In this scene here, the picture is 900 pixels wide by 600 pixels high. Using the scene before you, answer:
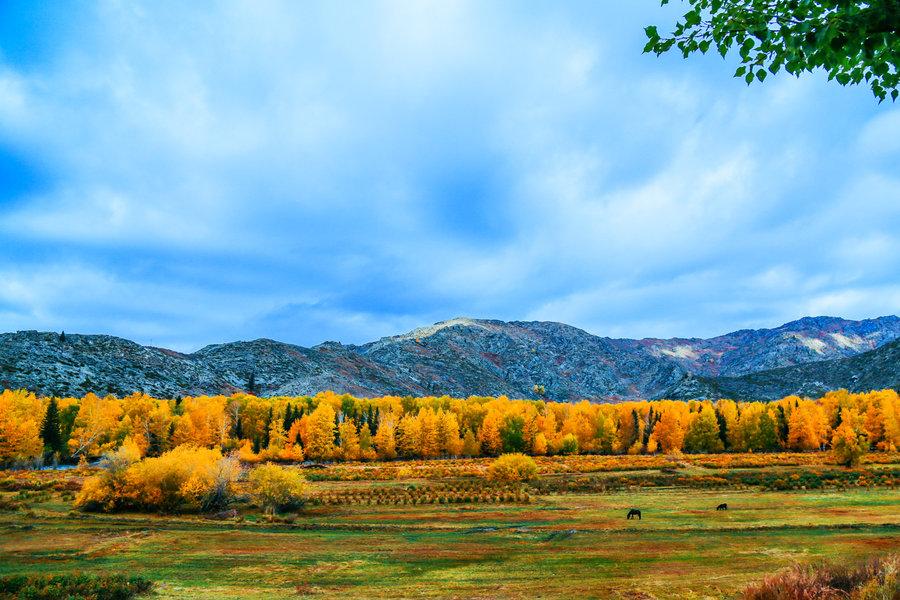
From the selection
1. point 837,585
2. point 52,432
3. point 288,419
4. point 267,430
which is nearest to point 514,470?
point 288,419

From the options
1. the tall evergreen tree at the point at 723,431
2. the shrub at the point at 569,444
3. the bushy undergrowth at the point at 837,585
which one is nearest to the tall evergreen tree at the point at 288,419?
the shrub at the point at 569,444

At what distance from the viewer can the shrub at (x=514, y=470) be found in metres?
66.8

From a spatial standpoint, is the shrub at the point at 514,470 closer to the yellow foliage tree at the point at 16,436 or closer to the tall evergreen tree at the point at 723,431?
the tall evergreen tree at the point at 723,431

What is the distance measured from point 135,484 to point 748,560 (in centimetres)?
4600

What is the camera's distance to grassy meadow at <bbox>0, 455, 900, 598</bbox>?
72.4 ft

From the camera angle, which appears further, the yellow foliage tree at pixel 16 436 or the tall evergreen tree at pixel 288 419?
the tall evergreen tree at pixel 288 419

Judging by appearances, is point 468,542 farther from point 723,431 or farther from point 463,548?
point 723,431

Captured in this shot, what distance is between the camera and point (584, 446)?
4545 inches

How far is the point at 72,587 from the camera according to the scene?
69.1 ft

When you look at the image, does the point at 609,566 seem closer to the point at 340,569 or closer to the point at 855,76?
the point at 340,569

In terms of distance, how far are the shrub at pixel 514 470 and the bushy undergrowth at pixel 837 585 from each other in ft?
182

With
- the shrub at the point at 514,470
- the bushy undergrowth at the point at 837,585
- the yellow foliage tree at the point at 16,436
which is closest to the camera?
the bushy undergrowth at the point at 837,585

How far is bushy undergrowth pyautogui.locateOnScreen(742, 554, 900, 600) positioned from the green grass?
25.8 ft

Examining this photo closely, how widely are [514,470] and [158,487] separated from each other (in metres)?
40.9
